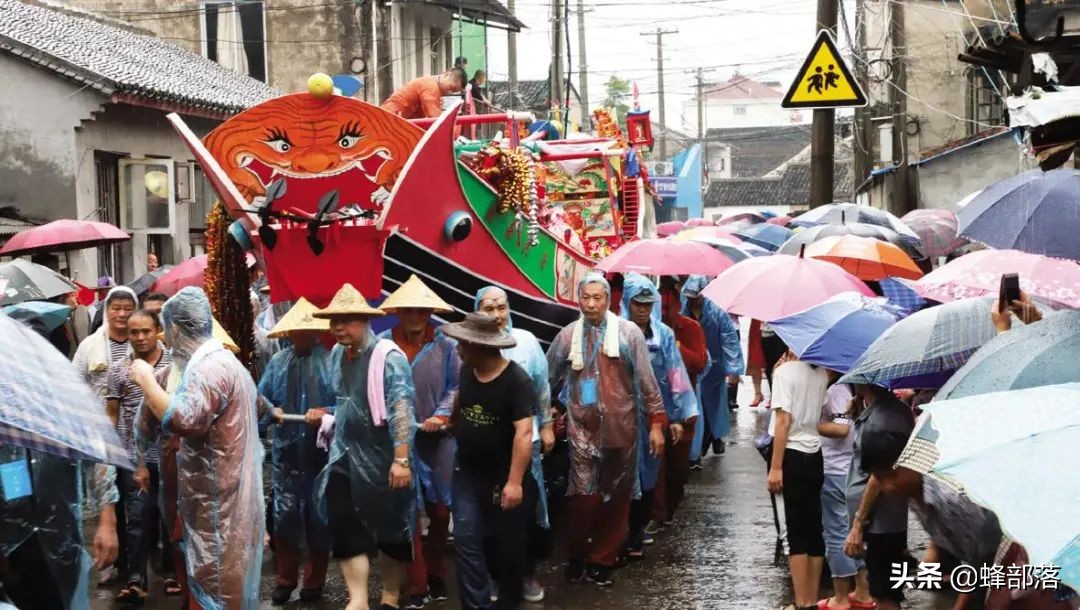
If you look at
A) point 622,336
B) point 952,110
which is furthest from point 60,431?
point 952,110

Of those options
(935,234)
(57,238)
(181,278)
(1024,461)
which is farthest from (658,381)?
(935,234)

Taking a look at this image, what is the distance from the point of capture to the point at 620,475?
940 cm

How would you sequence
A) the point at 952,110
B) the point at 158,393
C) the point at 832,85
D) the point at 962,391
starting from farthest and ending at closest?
the point at 952,110 < the point at 832,85 < the point at 158,393 < the point at 962,391

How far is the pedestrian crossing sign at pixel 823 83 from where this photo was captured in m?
13.8

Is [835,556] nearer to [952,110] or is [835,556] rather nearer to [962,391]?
[962,391]

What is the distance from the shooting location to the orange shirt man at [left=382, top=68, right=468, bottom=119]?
14.5m

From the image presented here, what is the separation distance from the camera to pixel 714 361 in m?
13.7

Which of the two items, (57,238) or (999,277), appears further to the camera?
(57,238)

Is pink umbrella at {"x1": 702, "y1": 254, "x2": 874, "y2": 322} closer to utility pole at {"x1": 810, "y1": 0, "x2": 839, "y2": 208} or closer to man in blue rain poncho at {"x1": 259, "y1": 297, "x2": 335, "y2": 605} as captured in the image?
man in blue rain poncho at {"x1": 259, "y1": 297, "x2": 335, "y2": 605}

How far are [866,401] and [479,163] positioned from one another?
620 centimetres

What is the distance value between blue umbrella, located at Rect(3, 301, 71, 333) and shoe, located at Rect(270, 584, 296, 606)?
2.71 meters

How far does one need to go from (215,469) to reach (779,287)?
3.86 m

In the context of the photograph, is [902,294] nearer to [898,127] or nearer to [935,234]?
[935,234]

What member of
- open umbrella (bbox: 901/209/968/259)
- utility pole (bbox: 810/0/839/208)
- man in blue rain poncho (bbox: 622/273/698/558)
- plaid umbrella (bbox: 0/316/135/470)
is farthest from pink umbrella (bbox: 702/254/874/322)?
open umbrella (bbox: 901/209/968/259)
